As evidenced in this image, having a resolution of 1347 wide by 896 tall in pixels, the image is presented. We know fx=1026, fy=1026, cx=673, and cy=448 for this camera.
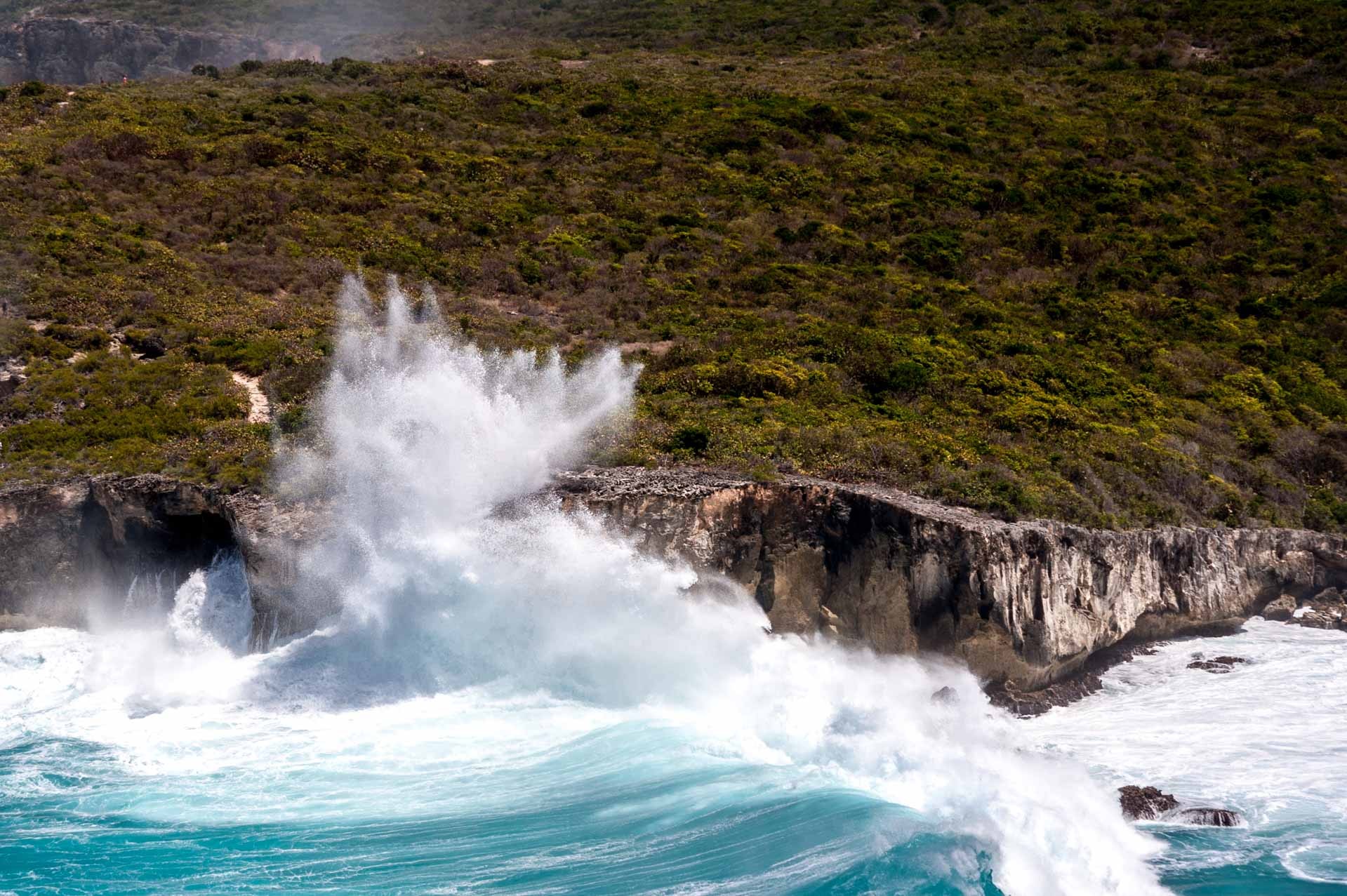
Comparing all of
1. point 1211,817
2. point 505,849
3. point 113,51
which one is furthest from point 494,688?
point 113,51

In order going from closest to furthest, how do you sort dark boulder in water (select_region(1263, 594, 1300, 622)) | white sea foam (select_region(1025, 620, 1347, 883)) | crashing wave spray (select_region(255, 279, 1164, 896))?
white sea foam (select_region(1025, 620, 1347, 883)), crashing wave spray (select_region(255, 279, 1164, 896)), dark boulder in water (select_region(1263, 594, 1300, 622))

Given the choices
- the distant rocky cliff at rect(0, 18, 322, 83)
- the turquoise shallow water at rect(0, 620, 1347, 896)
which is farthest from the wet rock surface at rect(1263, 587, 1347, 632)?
the distant rocky cliff at rect(0, 18, 322, 83)

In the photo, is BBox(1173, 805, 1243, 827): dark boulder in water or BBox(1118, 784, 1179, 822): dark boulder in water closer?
BBox(1173, 805, 1243, 827): dark boulder in water

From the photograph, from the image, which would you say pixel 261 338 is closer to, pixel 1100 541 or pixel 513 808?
pixel 513 808

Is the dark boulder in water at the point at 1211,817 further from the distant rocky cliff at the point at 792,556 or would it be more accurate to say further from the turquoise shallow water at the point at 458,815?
the distant rocky cliff at the point at 792,556

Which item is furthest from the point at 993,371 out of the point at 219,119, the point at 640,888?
the point at 219,119

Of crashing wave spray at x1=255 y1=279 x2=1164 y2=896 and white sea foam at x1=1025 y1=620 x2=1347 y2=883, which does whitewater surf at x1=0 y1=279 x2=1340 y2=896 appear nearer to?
crashing wave spray at x1=255 y1=279 x2=1164 y2=896
